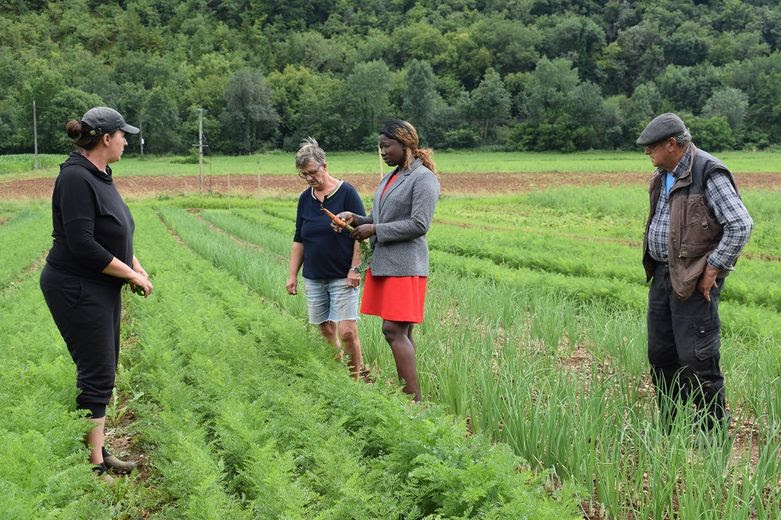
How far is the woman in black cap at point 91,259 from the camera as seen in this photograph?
332 centimetres

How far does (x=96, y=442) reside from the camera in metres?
3.56

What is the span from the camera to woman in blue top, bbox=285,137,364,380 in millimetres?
4793

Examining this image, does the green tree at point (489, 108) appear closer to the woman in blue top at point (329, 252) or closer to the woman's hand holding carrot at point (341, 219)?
the woman in blue top at point (329, 252)

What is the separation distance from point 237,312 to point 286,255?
242 inches

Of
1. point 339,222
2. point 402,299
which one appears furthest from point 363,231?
point 402,299

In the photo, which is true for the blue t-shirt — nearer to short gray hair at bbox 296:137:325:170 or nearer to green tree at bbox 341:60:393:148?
short gray hair at bbox 296:137:325:170

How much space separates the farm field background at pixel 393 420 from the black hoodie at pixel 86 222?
2.62 feet

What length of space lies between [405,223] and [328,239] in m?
0.88

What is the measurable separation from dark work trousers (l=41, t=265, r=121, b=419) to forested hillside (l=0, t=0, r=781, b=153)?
6148 centimetres

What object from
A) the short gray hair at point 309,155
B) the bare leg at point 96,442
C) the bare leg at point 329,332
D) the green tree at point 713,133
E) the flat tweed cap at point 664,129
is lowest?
the bare leg at point 96,442

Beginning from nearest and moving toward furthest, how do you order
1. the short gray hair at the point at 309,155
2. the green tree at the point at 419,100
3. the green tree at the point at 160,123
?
the short gray hair at the point at 309,155 < the green tree at the point at 160,123 < the green tree at the point at 419,100

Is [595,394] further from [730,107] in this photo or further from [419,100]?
[419,100]

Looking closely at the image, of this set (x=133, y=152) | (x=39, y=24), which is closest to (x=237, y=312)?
(x=133, y=152)

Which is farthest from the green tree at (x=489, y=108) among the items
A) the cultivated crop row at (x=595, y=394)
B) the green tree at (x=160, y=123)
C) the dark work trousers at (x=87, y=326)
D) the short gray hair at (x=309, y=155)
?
the dark work trousers at (x=87, y=326)
